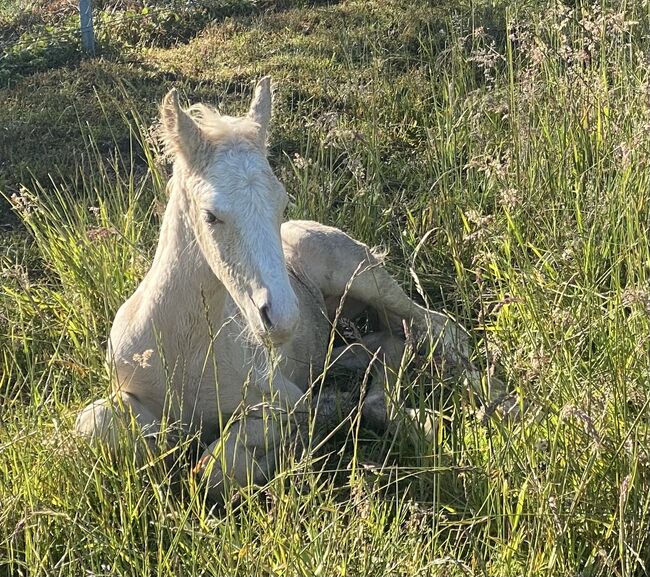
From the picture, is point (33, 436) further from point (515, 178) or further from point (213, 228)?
point (515, 178)

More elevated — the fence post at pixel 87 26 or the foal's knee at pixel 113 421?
the fence post at pixel 87 26

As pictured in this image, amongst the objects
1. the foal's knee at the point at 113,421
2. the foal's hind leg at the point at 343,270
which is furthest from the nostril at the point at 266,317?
the foal's hind leg at the point at 343,270

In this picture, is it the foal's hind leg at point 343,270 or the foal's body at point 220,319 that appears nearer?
the foal's body at point 220,319

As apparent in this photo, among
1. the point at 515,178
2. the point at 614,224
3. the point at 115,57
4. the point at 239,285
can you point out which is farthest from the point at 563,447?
the point at 115,57

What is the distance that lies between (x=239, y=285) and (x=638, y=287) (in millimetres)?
1518

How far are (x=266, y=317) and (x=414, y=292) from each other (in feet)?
8.54

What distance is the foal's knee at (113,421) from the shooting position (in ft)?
11.0

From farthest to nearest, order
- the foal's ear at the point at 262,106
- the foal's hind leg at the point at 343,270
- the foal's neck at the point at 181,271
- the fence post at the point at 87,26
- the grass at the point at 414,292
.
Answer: the fence post at the point at 87,26 → the foal's hind leg at the point at 343,270 → the foal's ear at the point at 262,106 → the foal's neck at the point at 181,271 → the grass at the point at 414,292

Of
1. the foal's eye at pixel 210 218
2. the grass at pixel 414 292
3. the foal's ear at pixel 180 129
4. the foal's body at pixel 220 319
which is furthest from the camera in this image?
the foal's ear at pixel 180 129

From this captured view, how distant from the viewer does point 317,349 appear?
4758 millimetres

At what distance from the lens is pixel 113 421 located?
3375 mm

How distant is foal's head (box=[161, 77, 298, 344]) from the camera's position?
3131 millimetres

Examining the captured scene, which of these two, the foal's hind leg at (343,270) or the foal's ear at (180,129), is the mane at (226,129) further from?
the foal's hind leg at (343,270)

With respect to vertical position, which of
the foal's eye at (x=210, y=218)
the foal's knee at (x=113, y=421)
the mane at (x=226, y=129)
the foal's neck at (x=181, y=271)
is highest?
the mane at (x=226, y=129)
